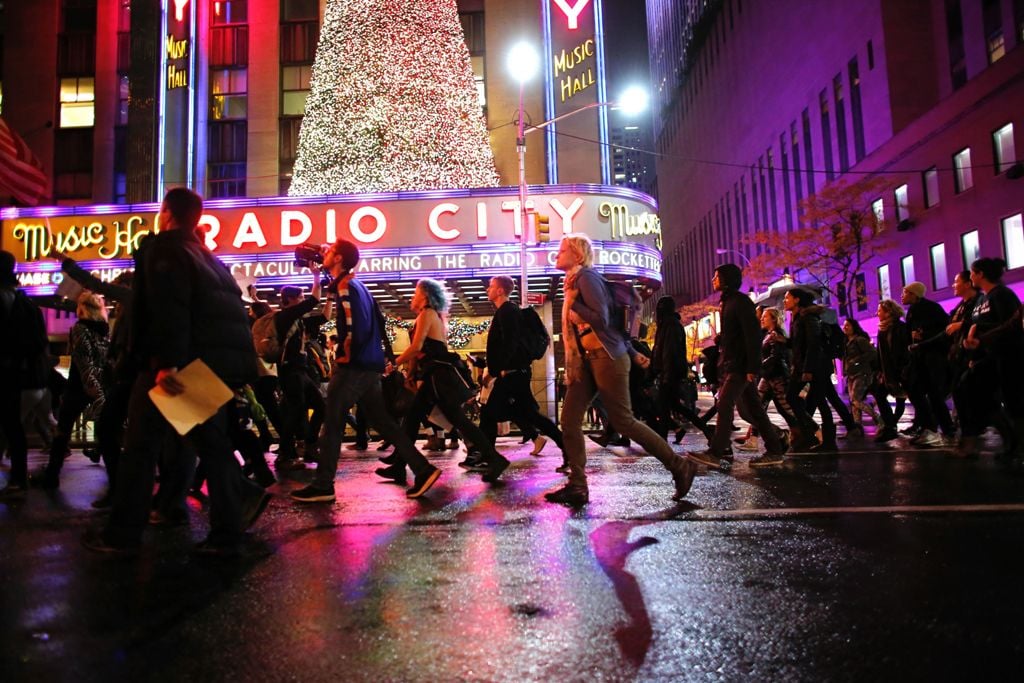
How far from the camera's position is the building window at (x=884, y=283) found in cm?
3803

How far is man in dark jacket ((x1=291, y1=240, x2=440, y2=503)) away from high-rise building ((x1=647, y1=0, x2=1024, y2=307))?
96.4 ft

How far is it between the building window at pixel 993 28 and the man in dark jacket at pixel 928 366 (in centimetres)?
2927

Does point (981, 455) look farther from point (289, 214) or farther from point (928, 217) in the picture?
point (928, 217)

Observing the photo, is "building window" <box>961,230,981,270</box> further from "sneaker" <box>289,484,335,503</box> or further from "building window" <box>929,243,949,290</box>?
"sneaker" <box>289,484,335,503</box>

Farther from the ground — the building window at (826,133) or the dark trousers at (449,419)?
the building window at (826,133)

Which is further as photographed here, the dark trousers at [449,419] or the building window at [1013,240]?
the building window at [1013,240]

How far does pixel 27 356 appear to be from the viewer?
6.10 m

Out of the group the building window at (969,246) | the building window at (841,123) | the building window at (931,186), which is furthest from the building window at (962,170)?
the building window at (841,123)

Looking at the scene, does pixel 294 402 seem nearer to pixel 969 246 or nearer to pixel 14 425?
pixel 14 425

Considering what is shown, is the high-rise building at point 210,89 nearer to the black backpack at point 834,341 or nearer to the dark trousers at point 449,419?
the black backpack at point 834,341

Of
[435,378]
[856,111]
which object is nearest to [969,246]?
[856,111]

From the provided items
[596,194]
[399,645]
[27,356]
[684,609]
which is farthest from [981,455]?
[596,194]

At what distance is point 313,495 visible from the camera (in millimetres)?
5340

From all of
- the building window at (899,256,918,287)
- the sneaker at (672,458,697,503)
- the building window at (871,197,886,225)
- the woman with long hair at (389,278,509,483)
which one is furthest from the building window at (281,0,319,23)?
the sneaker at (672,458,697,503)
